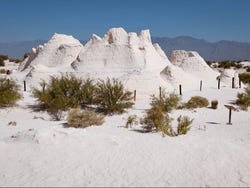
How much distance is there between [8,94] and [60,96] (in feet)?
8.49

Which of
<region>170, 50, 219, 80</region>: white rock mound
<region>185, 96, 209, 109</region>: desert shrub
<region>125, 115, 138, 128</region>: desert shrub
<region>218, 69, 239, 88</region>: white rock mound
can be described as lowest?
<region>125, 115, 138, 128</region>: desert shrub

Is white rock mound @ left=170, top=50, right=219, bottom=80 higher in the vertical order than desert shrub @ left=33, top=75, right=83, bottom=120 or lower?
higher

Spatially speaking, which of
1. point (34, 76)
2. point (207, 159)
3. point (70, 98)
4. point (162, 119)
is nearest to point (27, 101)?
point (70, 98)

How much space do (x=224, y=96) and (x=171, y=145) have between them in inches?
510

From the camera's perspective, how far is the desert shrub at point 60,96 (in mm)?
13641

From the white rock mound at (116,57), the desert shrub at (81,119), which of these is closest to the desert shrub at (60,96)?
the desert shrub at (81,119)

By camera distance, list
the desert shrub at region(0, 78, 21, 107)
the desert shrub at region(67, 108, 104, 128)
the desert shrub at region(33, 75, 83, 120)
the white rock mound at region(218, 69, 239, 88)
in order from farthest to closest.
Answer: the white rock mound at region(218, 69, 239, 88)
the desert shrub at region(0, 78, 21, 107)
the desert shrub at region(33, 75, 83, 120)
the desert shrub at region(67, 108, 104, 128)

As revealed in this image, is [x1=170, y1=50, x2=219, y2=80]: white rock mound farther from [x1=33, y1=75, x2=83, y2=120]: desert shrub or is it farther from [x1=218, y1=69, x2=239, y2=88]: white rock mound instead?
[x1=33, y1=75, x2=83, y2=120]: desert shrub

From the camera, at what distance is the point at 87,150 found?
807 cm

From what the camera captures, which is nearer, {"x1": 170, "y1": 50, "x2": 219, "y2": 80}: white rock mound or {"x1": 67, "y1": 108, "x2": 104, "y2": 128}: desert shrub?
{"x1": 67, "y1": 108, "x2": 104, "y2": 128}: desert shrub

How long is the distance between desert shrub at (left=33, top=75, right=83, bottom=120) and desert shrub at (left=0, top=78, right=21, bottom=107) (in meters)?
1.10

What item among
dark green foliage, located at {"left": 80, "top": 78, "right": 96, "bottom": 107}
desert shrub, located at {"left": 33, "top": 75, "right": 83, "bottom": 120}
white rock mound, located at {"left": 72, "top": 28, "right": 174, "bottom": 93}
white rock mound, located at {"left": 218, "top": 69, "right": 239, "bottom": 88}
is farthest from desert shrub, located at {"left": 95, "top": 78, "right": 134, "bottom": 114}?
white rock mound, located at {"left": 218, "top": 69, "right": 239, "bottom": 88}

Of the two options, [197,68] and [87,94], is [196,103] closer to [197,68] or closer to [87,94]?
[87,94]

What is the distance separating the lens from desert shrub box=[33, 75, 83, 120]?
13.6 metres
